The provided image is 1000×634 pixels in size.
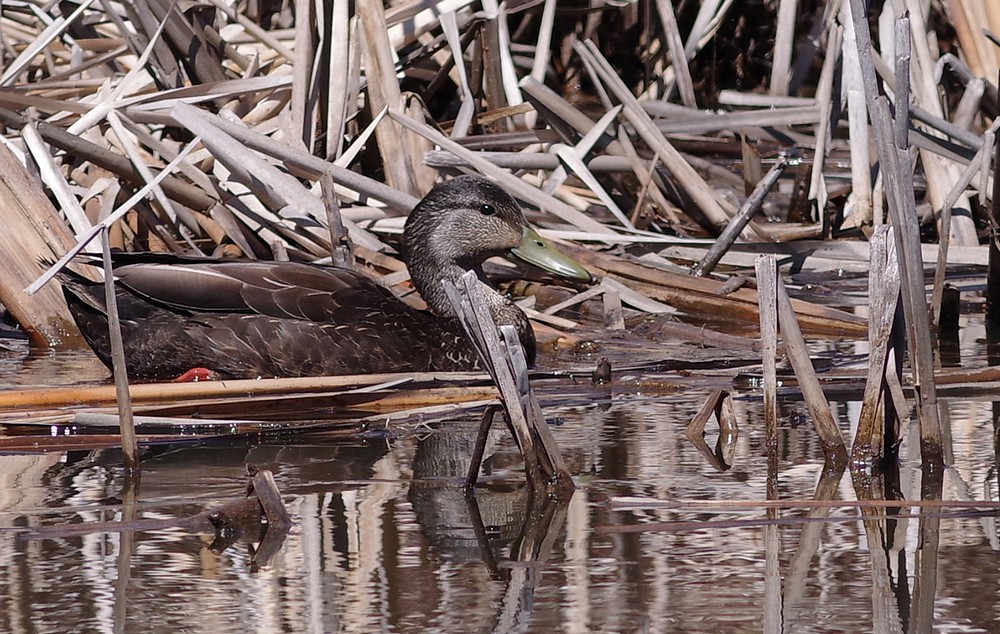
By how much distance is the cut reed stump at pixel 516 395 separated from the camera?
3.69 meters

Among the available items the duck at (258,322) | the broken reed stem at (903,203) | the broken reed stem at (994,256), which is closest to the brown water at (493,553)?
the broken reed stem at (903,203)

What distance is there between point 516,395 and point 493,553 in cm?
54

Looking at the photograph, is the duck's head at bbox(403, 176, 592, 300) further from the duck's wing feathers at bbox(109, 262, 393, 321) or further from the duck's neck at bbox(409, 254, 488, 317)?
the duck's wing feathers at bbox(109, 262, 393, 321)

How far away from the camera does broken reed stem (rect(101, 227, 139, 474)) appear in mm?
4012

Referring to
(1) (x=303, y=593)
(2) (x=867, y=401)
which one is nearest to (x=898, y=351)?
(2) (x=867, y=401)

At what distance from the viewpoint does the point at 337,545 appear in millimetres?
3289

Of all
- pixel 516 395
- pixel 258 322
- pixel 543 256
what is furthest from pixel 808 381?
pixel 543 256

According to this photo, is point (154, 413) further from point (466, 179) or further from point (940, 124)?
point (940, 124)

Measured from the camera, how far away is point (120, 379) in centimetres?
402

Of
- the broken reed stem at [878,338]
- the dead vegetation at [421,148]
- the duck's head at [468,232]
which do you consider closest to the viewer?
the broken reed stem at [878,338]

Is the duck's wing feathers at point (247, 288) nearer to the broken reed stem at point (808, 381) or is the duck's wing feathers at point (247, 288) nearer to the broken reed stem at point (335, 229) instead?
the broken reed stem at point (335, 229)

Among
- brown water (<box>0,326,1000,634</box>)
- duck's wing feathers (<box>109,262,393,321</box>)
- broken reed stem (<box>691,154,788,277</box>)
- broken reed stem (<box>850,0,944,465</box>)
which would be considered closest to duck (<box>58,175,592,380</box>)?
duck's wing feathers (<box>109,262,393,321</box>)

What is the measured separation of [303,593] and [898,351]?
1738mm

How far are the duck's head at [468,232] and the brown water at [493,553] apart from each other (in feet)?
7.13
